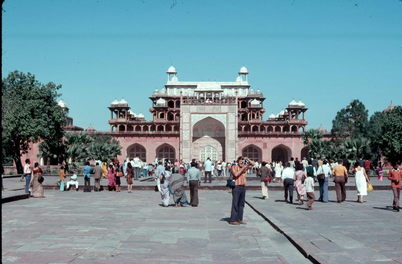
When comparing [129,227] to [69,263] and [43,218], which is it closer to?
[43,218]

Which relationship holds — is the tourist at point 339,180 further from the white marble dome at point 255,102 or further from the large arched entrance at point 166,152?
the white marble dome at point 255,102

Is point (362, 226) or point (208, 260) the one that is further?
point (362, 226)

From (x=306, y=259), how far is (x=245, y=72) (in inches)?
2410

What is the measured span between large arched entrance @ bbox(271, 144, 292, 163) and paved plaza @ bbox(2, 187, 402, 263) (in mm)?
43092

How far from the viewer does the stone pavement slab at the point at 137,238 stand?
577cm

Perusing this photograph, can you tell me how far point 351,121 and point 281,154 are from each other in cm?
852

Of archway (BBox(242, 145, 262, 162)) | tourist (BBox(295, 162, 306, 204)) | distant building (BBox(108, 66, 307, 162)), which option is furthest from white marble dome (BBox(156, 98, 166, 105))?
tourist (BBox(295, 162, 306, 204))

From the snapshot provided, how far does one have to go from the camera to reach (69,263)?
537 centimetres

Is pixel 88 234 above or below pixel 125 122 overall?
below

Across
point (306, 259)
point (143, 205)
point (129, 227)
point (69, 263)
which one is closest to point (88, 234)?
point (129, 227)

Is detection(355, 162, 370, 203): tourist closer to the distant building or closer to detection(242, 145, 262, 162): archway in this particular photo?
the distant building

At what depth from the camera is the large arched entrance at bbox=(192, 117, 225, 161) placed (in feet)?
176

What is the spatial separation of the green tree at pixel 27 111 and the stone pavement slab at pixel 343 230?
78.5 feet

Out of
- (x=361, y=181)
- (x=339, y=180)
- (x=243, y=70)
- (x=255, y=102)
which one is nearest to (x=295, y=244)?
(x=339, y=180)
